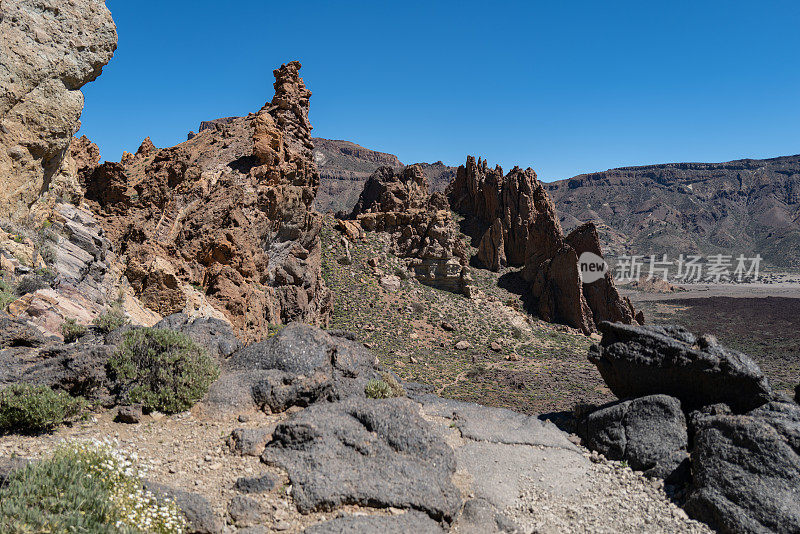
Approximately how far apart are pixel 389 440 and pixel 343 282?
3098cm

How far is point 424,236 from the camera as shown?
4303cm

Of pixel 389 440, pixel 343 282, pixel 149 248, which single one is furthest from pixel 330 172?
pixel 389 440

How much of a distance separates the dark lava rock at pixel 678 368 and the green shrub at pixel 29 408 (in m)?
11.2

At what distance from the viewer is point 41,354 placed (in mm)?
7109

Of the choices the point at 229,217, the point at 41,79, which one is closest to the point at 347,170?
the point at 229,217

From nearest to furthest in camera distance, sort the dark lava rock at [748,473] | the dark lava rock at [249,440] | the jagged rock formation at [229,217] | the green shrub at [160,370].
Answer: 1. the dark lava rock at [249,440]
2. the dark lava rock at [748,473]
3. the green shrub at [160,370]
4. the jagged rock formation at [229,217]

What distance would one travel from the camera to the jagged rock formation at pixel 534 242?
43219 mm

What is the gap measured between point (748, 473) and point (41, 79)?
15.9 m

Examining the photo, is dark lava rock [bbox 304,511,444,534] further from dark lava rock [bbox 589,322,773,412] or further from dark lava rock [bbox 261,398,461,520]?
dark lava rock [bbox 589,322,773,412]

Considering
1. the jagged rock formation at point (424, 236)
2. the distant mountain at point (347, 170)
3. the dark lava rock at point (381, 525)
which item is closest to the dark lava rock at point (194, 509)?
the dark lava rock at point (381, 525)

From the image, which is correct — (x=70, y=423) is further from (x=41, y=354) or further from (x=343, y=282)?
(x=343, y=282)

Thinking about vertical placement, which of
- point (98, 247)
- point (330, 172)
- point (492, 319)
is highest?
point (330, 172)

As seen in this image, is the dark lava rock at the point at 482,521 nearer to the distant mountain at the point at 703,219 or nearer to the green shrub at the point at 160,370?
the green shrub at the point at 160,370

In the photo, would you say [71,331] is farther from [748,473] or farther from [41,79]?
[748,473]
